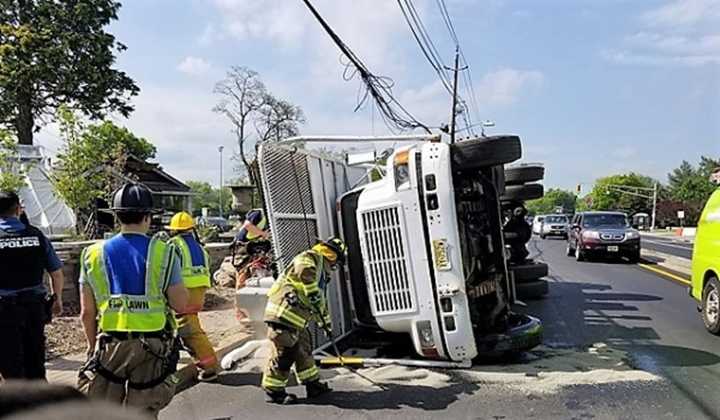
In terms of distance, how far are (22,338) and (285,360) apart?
2.14 m

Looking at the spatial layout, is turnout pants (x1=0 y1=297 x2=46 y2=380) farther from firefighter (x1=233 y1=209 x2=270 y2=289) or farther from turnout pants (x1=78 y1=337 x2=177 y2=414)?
firefighter (x1=233 y1=209 x2=270 y2=289)

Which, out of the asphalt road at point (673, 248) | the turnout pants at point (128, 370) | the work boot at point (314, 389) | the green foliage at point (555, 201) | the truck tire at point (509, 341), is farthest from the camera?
the green foliage at point (555, 201)

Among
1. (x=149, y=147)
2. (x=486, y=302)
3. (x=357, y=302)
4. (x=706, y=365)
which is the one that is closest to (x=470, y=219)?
(x=486, y=302)

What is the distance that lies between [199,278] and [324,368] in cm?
163

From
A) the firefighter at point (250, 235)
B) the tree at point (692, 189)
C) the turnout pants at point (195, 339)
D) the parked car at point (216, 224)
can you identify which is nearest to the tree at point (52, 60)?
the parked car at point (216, 224)

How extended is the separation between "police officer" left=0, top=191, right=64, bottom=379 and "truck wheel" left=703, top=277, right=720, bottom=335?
775cm

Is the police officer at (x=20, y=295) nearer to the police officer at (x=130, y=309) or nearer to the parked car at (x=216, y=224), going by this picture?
the police officer at (x=130, y=309)

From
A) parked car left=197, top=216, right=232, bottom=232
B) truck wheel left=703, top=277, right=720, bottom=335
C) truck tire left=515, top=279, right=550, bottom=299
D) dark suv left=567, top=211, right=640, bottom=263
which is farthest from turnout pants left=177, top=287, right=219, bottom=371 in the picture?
parked car left=197, top=216, right=232, bottom=232

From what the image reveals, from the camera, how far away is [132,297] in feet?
12.2

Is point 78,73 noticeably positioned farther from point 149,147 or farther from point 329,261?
point 149,147

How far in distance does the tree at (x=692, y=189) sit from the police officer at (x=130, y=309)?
58.5 meters

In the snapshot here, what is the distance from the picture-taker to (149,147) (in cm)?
6906

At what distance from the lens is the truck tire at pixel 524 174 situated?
997cm

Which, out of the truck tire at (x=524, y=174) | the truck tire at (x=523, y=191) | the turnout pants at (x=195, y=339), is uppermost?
the truck tire at (x=524, y=174)
